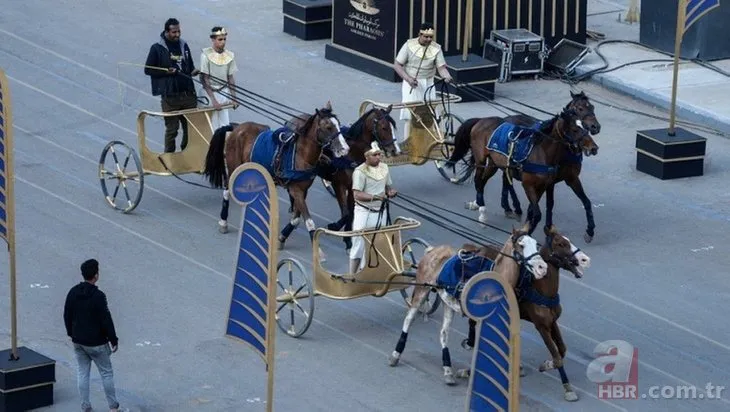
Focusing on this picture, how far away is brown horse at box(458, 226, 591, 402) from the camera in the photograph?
608 inches

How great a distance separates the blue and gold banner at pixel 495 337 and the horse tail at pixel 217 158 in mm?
8786

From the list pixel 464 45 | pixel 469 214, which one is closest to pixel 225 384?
pixel 469 214

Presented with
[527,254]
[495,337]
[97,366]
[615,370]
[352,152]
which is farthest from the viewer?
[352,152]

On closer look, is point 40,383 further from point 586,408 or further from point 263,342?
point 586,408

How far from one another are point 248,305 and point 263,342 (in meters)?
0.32

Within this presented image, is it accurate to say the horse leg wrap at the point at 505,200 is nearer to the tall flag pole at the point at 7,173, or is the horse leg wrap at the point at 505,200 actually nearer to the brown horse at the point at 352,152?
the brown horse at the point at 352,152

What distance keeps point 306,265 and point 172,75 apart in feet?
11.3

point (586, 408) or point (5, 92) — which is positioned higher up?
point (5, 92)

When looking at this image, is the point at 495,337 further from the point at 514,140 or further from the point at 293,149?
the point at 514,140

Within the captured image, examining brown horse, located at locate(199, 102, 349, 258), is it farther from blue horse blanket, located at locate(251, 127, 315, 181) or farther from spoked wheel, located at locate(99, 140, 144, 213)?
spoked wheel, located at locate(99, 140, 144, 213)

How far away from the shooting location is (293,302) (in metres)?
17.1

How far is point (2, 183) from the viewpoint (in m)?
15.3

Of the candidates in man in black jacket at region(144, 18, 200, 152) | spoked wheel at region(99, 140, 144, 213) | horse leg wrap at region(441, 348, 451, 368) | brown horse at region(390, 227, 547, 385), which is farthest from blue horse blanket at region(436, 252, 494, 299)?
man in black jacket at region(144, 18, 200, 152)

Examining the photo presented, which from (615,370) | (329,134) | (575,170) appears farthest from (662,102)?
(615,370)
